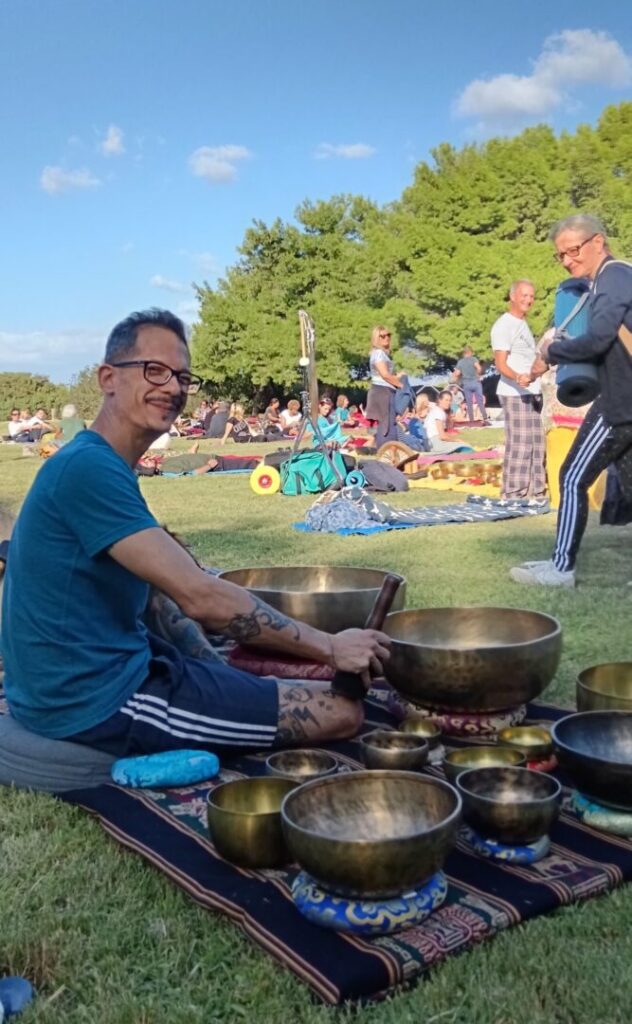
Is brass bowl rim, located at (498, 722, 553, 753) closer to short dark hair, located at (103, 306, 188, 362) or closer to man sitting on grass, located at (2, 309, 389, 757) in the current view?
man sitting on grass, located at (2, 309, 389, 757)

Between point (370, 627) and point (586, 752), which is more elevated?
point (370, 627)

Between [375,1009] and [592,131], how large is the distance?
34171mm

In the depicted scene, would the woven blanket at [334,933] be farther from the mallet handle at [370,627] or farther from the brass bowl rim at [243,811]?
the mallet handle at [370,627]

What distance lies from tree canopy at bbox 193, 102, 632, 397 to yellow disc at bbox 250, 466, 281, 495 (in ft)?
69.4

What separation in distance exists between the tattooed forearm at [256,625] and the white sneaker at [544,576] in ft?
9.55

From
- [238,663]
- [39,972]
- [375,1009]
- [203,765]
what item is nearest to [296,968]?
[375,1009]

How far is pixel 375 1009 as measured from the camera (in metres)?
1.64

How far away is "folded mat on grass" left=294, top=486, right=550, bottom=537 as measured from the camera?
7719 millimetres

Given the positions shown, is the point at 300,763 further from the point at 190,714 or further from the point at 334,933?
the point at 334,933

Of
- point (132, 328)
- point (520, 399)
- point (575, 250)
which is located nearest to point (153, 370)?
point (132, 328)

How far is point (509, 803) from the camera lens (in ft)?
6.77

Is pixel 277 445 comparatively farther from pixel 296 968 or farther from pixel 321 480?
pixel 296 968

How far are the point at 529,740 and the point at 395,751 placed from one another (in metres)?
0.44

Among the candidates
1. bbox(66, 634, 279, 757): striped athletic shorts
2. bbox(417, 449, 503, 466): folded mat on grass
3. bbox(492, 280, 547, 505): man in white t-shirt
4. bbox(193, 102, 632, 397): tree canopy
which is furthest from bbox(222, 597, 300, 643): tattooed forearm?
bbox(193, 102, 632, 397): tree canopy
